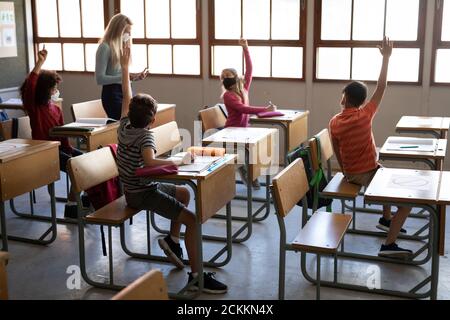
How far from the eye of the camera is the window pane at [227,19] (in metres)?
6.21

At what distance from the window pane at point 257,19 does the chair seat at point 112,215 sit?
3.27m

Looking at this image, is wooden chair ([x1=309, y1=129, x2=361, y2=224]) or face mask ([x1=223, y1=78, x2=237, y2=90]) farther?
face mask ([x1=223, y1=78, x2=237, y2=90])

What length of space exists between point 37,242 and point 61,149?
0.80 meters

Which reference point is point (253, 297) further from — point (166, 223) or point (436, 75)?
point (436, 75)

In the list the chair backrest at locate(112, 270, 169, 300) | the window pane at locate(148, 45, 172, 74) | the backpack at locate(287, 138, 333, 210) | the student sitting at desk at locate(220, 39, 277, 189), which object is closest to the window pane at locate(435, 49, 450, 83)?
the student sitting at desk at locate(220, 39, 277, 189)

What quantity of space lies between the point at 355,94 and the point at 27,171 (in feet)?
6.63

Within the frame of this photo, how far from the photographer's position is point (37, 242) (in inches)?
159

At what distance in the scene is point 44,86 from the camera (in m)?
4.36

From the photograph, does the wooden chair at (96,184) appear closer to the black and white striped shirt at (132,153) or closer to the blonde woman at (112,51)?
the black and white striped shirt at (132,153)

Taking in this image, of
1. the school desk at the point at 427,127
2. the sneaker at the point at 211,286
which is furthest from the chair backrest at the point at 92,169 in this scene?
the school desk at the point at 427,127

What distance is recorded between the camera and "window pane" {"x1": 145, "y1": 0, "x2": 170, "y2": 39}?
6516mm

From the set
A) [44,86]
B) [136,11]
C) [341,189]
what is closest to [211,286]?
[341,189]

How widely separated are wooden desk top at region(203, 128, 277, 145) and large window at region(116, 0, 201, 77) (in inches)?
86.7

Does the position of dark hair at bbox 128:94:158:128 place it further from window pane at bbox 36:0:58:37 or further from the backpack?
window pane at bbox 36:0:58:37
